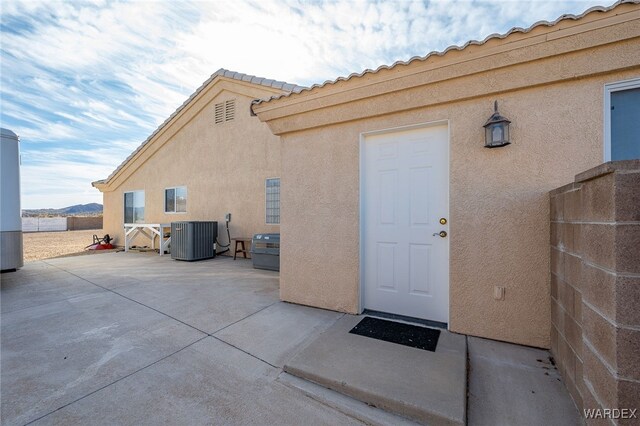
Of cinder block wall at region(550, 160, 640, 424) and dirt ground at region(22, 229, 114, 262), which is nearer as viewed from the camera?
cinder block wall at region(550, 160, 640, 424)

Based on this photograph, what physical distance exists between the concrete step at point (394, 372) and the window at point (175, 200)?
9.19 metres

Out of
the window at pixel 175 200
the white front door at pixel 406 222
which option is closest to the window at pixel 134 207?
the window at pixel 175 200

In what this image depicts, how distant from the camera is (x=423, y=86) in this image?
3.11m

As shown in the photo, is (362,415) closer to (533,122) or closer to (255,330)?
(255,330)

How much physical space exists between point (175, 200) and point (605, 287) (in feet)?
38.4

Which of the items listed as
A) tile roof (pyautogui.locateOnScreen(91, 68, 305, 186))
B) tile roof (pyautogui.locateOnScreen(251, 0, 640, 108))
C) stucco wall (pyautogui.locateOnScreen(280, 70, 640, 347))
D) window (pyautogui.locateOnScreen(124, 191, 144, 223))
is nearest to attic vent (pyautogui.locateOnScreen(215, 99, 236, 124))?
tile roof (pyautogui.locateOnScreen(91, 68, 305, 186))

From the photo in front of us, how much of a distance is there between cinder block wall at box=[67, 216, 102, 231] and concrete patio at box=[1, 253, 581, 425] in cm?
2496

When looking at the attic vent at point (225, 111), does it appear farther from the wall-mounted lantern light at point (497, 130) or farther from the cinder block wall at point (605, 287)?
the cinder block wall at point (605, 287)

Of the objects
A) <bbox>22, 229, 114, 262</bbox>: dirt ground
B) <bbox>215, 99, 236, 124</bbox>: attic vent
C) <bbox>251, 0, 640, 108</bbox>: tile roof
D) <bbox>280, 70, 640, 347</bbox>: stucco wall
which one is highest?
<bbox>215, 99, 236, 124</bbox>: attic vent

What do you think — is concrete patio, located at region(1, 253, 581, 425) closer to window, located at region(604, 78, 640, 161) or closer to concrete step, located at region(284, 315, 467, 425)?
concrete step, located at region(284, 315, 467, 425)

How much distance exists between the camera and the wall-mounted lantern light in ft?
8.96

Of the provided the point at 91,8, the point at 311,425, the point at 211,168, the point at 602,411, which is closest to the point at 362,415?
the point at 311,425

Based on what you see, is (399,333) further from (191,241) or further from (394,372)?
(191,241)

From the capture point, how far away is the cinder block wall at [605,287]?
51.2 inches
